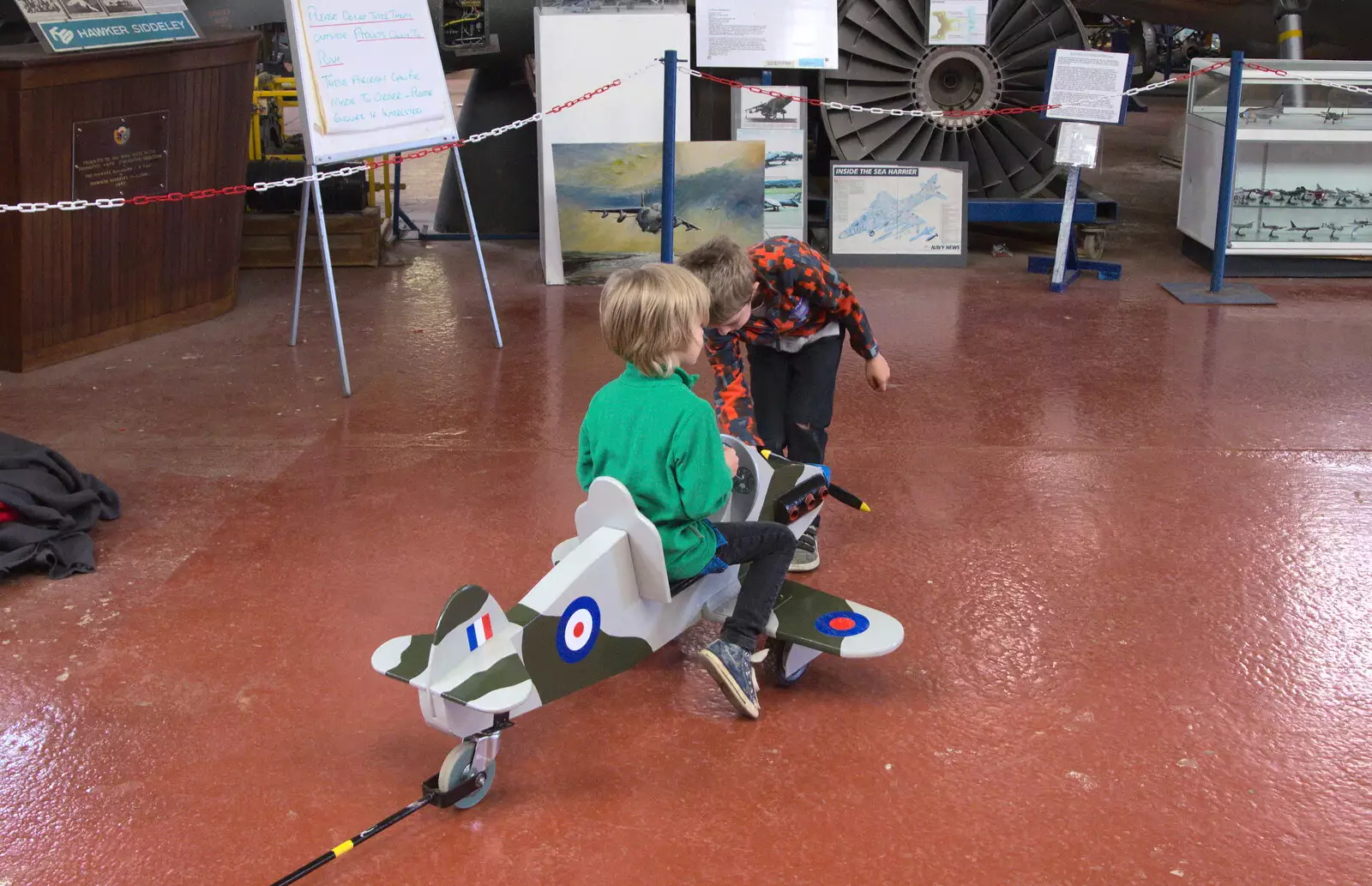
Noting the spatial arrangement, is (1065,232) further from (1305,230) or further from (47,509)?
(47,509)

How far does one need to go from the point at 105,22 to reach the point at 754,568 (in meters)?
4.41

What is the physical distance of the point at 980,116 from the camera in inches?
332

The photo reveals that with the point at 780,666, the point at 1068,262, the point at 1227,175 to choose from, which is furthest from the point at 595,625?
the point at 1068,262

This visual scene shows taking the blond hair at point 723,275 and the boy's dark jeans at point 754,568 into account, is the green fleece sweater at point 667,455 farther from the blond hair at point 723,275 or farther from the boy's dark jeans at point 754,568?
the blond hair at point 723,275

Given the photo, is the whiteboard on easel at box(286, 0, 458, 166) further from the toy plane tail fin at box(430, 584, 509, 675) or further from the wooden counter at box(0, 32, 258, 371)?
the toy plane tail fin at box(430, 584, 509, 675)

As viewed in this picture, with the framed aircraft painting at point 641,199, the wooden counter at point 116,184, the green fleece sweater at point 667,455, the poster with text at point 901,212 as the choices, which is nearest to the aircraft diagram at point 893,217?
the poster with text at point 901,212

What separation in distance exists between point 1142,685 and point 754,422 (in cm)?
139

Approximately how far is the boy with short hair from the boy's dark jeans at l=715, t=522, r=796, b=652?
512mm

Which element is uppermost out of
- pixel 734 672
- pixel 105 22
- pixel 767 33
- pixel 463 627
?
pixel 767 33

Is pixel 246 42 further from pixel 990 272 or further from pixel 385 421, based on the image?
pixel 990 272

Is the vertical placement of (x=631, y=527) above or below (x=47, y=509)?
above

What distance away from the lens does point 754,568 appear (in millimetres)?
3240

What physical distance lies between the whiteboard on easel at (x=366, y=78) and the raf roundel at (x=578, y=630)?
11.2 ft

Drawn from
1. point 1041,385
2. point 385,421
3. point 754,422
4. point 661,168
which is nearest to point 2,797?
point 754,422
